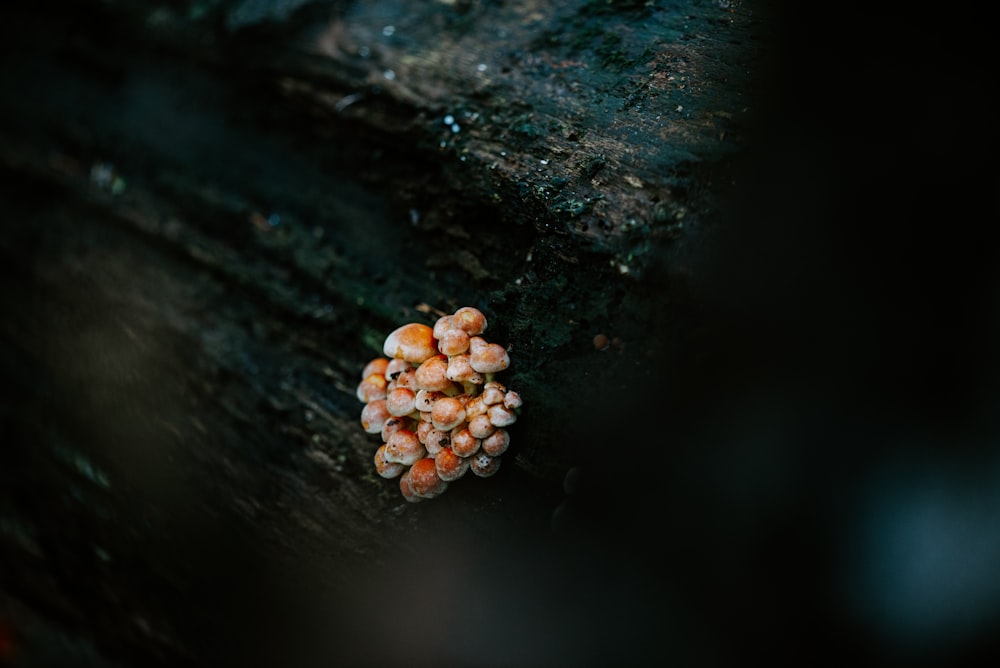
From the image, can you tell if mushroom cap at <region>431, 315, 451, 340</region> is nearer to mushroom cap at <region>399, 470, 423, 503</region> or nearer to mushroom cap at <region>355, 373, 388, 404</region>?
mushroom cap at <region>355, 373, 388, 404</region>

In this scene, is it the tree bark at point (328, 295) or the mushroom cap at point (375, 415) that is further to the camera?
the mushroom cap at point (375, 415)

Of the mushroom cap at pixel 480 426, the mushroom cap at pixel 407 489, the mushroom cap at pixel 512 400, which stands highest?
the mushroom cap at pixel 512 400

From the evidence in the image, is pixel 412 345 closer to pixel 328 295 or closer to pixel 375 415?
pixel 375 415

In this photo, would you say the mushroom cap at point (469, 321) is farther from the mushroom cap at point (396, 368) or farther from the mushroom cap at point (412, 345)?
the mushroom cap at point (396, 368)

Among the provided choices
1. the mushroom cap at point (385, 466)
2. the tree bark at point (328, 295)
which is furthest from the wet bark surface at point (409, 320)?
the mushroom cap at point (385, 466)

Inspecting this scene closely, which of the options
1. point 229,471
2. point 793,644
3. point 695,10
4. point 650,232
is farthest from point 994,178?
point 229,471

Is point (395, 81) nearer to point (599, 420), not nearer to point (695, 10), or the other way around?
point (695, 10)
